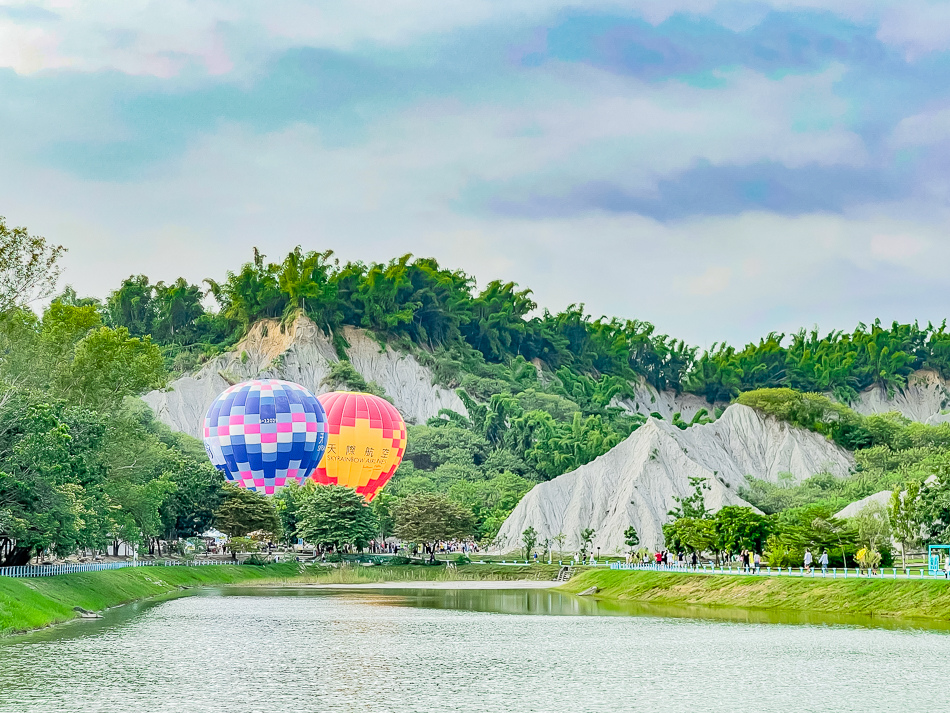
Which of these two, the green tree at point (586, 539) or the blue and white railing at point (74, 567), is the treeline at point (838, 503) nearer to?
the green tree at point (586, 539)

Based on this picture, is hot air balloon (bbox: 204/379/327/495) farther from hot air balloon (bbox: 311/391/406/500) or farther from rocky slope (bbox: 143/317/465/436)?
rocky slope (bbox: 143/317/465/436)

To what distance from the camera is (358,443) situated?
104 m

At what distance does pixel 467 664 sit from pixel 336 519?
58.8m

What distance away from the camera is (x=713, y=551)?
2623 inches

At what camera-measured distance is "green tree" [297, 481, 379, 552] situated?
3413 inches

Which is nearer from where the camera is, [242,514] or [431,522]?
[242,514]

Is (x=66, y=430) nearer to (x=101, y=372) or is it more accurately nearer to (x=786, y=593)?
(x=101, y=372)

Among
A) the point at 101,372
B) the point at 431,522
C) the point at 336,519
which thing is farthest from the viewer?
the point at 431,522

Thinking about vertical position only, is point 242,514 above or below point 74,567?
above

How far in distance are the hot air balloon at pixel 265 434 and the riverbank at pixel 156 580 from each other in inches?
408

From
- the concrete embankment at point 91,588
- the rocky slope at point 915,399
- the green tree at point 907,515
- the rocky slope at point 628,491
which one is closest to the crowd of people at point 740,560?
the green tree at point 907,515

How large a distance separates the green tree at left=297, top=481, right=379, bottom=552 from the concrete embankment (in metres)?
9.42

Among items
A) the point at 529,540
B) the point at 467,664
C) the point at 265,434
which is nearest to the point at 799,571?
the point at 467,664

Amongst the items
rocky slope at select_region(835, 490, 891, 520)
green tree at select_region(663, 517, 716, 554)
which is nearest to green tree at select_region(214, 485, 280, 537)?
green tree at select_region(663, 517, 716, 554)
